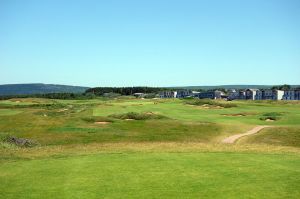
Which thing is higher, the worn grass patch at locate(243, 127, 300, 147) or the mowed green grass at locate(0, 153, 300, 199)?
the mowed green grass at locate(0, 153, 300, 199)

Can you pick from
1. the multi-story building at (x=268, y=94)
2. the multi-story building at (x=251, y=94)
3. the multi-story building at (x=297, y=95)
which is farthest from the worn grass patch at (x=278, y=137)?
the multi-story building at (x=251, y=94)

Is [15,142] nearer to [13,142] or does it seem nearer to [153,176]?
[13,142]

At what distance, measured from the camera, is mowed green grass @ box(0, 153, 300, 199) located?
1403 centimetres

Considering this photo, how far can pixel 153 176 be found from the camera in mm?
16422

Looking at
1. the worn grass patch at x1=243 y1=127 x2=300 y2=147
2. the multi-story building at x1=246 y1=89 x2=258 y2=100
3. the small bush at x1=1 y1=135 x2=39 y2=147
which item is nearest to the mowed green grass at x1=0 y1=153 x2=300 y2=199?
the small bush at x1=1 y1=135 x2=39 y2=147

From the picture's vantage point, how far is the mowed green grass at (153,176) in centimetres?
1403

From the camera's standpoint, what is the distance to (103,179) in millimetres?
15922

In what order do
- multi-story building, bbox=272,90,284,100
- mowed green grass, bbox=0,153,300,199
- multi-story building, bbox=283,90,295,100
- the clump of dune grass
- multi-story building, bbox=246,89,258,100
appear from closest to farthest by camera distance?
mowed green grass, bbox=0,153,300,199, the clump of dune grass, multi-story building, bbox=283,90,295,100, multi-story building, bbox=272,90,284,100, multi-story building, bbox=246,89,258,100

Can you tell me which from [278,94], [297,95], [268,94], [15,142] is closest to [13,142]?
[15,142]

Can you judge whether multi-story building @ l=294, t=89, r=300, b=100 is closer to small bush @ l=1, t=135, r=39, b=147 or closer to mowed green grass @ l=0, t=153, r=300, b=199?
small bush @ l=1, t=135, r=39, b=147

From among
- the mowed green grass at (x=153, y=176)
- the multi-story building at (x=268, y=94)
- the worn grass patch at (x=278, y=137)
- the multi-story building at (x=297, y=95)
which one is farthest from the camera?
the multi-story building at (x=268, y=94)

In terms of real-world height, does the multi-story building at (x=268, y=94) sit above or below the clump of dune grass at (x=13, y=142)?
above

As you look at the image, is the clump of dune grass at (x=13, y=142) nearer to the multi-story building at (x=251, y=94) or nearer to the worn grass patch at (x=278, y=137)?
the worn grass patch at (x=278, y=137)

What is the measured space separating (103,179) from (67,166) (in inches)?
137
